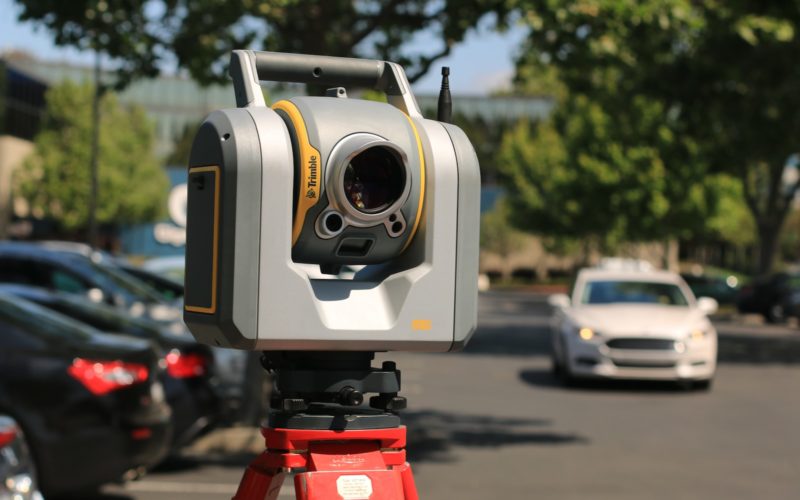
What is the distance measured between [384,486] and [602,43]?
26.5 ft

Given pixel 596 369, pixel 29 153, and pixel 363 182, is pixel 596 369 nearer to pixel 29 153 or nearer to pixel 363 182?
pixel 363 182

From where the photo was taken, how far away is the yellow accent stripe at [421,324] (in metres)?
2.95

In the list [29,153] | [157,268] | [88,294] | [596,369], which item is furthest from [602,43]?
[29,153]

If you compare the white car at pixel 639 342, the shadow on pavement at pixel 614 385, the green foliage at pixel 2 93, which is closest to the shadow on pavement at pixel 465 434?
the white car at pixel 639 342

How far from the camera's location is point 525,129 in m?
74.6

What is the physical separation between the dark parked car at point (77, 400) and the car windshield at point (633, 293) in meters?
11.1

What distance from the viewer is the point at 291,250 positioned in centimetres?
295

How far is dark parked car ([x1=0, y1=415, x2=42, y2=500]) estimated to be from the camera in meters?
4.82

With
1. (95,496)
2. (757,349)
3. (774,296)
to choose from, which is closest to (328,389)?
(95,496)

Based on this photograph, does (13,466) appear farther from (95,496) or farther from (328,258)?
(95,496)

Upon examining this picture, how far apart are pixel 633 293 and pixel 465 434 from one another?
6.39m

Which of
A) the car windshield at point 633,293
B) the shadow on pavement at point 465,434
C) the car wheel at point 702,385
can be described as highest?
the car windshield at point 633,293

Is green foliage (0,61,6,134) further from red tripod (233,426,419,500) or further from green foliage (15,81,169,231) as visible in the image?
red tripod (233,426,419,500)

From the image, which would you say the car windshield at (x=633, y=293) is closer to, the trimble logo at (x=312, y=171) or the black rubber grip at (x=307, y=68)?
the black rubber grip at (x=307, y=68)
